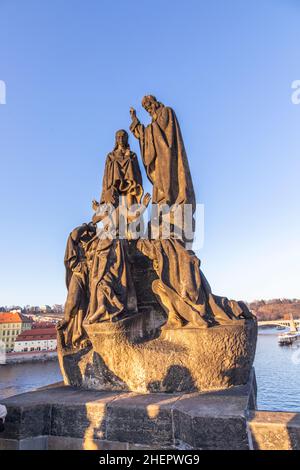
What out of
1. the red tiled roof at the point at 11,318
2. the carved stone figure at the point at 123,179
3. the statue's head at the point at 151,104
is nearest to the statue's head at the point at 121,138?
the carved stone figure at the point at 123,179

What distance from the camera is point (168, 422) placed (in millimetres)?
2805

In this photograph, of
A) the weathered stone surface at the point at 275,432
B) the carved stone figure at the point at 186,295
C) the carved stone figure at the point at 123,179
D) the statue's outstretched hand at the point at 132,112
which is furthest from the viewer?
the statue's outstretched hand at the point at 132,112

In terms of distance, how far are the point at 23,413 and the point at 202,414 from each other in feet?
5.91

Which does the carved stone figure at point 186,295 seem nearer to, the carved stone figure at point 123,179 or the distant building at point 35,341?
the carved stone figure at point 123,179

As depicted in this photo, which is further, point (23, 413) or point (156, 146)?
point (156, 146)

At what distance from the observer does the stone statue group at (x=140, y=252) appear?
4.10m

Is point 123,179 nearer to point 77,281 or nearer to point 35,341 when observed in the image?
point 77,281

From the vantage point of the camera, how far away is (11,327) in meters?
53.5

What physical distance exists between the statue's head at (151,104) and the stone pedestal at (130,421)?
478cm
